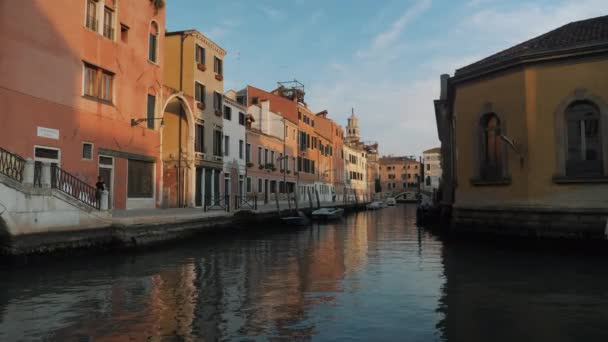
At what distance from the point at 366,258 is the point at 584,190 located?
6.86 meters

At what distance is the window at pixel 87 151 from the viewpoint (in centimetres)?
1792

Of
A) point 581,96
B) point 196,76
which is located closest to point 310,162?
point 196,76

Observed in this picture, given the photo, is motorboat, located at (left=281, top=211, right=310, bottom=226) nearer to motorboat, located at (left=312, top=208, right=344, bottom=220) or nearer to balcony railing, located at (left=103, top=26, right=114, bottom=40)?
motorboat, located at (left=312, top=208, right=344, bottom=220)

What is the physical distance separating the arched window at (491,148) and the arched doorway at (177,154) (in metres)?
15.0

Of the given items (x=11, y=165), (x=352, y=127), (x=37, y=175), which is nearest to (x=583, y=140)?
(x=37, y=175)

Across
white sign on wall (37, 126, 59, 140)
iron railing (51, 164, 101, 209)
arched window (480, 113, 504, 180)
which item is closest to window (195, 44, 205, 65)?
white sign on wall (37, 126, 59, 140)

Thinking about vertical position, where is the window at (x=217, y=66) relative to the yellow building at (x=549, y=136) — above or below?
above

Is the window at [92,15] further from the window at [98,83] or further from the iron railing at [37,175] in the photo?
the iron railing at [37,175]

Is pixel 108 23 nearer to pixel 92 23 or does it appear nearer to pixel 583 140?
pixel 92 23

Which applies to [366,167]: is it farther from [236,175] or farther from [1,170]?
[1,170]

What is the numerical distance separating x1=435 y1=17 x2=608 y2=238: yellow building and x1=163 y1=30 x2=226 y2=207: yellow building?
14.4 metres

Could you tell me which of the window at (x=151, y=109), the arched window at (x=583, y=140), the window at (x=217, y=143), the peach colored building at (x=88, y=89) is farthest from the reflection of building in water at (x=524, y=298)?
the window at (x=217, y=143)

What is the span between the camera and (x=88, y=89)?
1819cm

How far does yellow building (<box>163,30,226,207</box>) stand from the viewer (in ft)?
84.0
